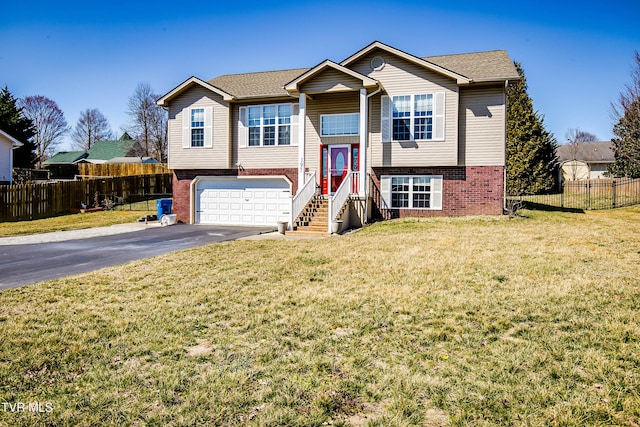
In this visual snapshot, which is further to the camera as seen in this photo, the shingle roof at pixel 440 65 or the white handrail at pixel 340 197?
the shingle roof at pixel 440 65

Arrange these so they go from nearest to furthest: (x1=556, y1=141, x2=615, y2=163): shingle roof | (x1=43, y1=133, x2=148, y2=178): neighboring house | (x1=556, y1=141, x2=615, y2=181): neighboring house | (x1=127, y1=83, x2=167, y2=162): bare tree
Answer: (x1=556, y1=141, x2=615, y2=181): neighboring house
(x1=556, y1=141, x2=615, y2=163): shingle roof
(x1=127, y1=83, x2=167, y2=162): bare tree
(x1=43, y1=133, x2=148, y2=178): neighboring house

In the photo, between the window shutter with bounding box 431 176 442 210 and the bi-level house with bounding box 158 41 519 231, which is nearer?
the bi-level house with bounding box 158 41 519 231

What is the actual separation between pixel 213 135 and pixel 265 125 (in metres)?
2.56

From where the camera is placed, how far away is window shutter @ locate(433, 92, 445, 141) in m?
17.4

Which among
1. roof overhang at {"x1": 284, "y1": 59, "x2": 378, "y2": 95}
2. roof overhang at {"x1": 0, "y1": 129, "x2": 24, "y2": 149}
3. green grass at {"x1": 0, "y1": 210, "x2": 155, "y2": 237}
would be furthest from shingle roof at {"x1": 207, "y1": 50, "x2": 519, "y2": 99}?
roof overhang at {"x1": 0, "y1": 129, "x2": 24, "y2": 149}

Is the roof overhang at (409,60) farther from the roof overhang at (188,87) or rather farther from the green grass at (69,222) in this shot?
the green grass at (69,222)

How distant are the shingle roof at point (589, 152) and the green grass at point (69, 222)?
45.5 m

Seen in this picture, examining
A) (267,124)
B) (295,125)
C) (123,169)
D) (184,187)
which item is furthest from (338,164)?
(123,169)

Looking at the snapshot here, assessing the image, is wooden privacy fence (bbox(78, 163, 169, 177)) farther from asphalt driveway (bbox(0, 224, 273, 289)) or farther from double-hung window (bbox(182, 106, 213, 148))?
asphalt driveway (bbox(0, 224, 273, 289))

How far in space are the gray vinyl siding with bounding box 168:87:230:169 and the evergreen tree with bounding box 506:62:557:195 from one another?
751 inches

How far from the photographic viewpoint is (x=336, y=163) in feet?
62.4

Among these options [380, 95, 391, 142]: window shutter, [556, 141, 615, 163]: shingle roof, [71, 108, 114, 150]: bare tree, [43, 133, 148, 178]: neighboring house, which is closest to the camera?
[380, 95, 391, 142]: window shutter

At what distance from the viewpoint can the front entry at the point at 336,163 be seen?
1878 centimetres

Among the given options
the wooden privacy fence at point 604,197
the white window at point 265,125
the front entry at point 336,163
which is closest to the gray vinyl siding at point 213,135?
the white window at point 265,125
